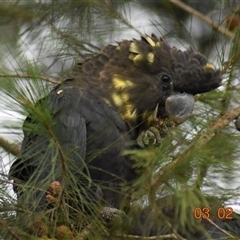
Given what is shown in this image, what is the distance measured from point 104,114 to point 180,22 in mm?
967

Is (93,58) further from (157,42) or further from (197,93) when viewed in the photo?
(197,93)

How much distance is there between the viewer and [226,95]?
327 centimetres

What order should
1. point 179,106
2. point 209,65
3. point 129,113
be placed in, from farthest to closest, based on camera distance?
1. point 129,113
2. point 209,65
3. point 179,106

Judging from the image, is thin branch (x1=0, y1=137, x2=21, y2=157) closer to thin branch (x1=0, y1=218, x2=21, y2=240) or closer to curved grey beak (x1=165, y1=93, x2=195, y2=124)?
curved grey beak (x1=165, y1=93, x2=195, y2=124)

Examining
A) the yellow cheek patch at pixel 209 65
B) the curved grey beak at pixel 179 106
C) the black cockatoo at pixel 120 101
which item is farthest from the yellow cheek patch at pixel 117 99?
the yellow cheek patch at pixel 209 65

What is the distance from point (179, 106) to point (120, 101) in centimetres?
36

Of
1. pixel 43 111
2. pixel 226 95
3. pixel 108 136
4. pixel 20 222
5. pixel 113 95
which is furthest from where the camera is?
pixel 113 95

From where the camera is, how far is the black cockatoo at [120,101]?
3.34m

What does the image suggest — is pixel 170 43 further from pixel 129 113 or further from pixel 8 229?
pixel 8 229

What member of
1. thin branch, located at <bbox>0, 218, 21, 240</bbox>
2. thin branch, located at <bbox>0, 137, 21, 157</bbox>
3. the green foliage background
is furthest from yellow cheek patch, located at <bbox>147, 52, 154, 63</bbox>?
thin branch, located at <bbox>0, 218, 21, 240</bbox>

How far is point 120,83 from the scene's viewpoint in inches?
149

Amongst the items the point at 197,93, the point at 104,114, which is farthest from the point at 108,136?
the point at 197,93

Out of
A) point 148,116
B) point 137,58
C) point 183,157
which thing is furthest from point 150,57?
point 183,157

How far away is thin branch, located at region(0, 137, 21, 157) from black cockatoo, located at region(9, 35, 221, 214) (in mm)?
253
